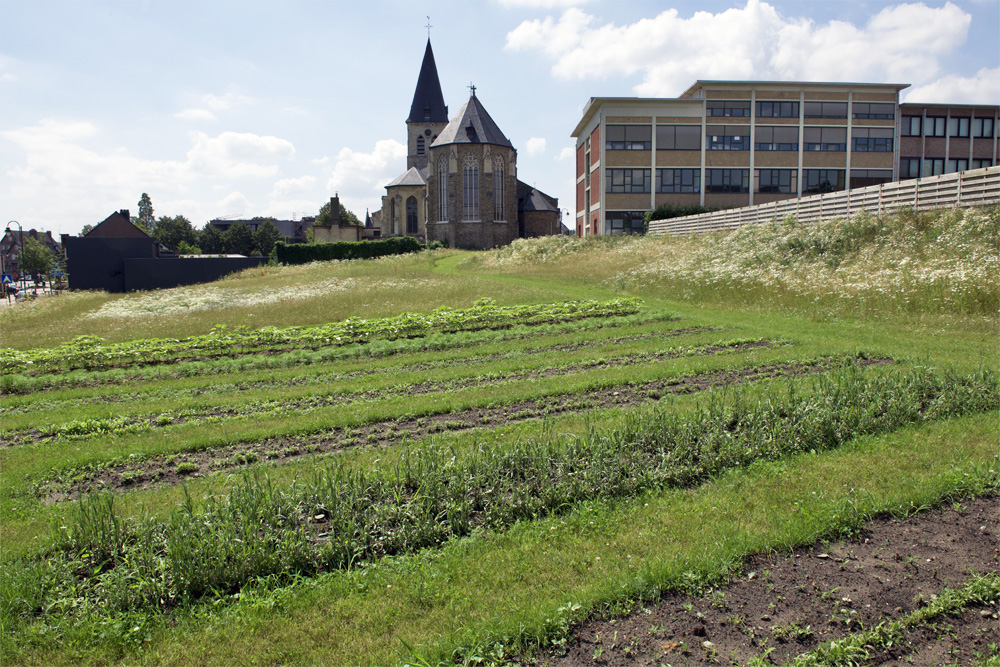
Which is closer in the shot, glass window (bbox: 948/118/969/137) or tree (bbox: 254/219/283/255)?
glass window (bbox: 948/118/969/137)

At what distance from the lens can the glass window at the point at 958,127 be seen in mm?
55469

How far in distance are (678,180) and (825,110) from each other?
14601mm

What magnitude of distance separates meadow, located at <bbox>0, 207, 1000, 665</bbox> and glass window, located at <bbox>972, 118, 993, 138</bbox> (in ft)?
182

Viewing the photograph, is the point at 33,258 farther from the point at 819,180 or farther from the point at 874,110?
the point at 874,110

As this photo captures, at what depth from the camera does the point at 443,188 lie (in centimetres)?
6612

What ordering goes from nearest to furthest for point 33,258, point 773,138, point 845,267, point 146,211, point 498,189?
point 845,267 < point 773,138 < point 498,189 < point 33,258 < point 146,211

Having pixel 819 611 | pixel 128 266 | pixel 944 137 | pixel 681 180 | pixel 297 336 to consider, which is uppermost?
pixel 944 137

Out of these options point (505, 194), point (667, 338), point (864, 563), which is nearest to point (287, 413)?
point (864, 563)

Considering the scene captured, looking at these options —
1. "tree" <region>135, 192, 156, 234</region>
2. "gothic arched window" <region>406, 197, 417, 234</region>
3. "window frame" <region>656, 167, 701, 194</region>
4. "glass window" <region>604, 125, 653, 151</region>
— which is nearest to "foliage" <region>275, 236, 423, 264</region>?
"glass window" <region>604, 125, 653, 151</region>

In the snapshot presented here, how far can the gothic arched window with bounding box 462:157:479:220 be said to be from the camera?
64.6m

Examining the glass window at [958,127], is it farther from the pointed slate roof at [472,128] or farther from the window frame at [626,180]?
the pointed slate roof at [472,128]

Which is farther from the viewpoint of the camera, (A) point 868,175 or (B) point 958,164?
(B) point 958,164

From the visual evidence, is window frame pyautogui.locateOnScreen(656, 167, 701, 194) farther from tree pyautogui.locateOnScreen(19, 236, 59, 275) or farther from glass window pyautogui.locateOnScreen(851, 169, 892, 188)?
tree pyautogui.locateOnScreen(19, 236, 59, 275)

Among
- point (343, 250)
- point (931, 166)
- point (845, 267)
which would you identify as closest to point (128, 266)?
point (343, 250)
